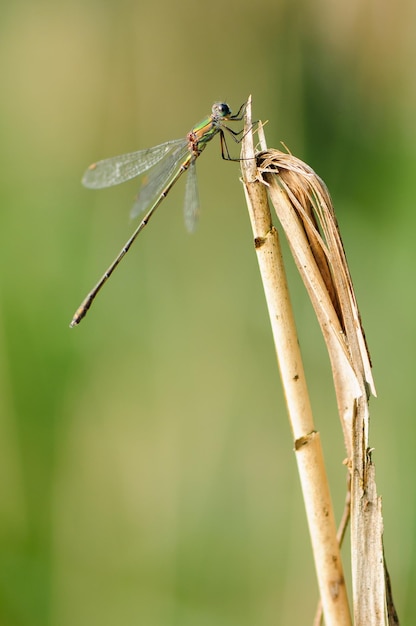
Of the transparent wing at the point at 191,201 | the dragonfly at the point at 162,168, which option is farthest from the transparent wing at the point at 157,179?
the transparent wing at the point at 191,201

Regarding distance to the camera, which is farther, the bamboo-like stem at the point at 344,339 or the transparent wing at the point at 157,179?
the transparent wing at the point at 157,179

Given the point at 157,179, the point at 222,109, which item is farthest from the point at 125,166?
the point at 222,109

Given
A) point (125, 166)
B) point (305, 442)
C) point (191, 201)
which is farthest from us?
point (125, 166)

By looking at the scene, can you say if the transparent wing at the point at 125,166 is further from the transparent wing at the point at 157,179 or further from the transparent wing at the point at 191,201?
the transparent wing at the point at 191,201

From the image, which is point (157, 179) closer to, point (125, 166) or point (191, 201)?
point (125, 166)

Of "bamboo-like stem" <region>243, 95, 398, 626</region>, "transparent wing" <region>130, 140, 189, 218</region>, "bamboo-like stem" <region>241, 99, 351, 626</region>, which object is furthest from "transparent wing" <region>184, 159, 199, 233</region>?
"bamboo-like stem" <region>241, 99, 351, 626</region>

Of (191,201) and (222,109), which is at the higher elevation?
(222,109)

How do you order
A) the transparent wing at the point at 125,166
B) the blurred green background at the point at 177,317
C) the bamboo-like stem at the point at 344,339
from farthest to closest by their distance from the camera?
the transparent wing at the point at 125,166
the blurred green background at the point at 177,317
the bamboo-like stem at the point at 344,339
